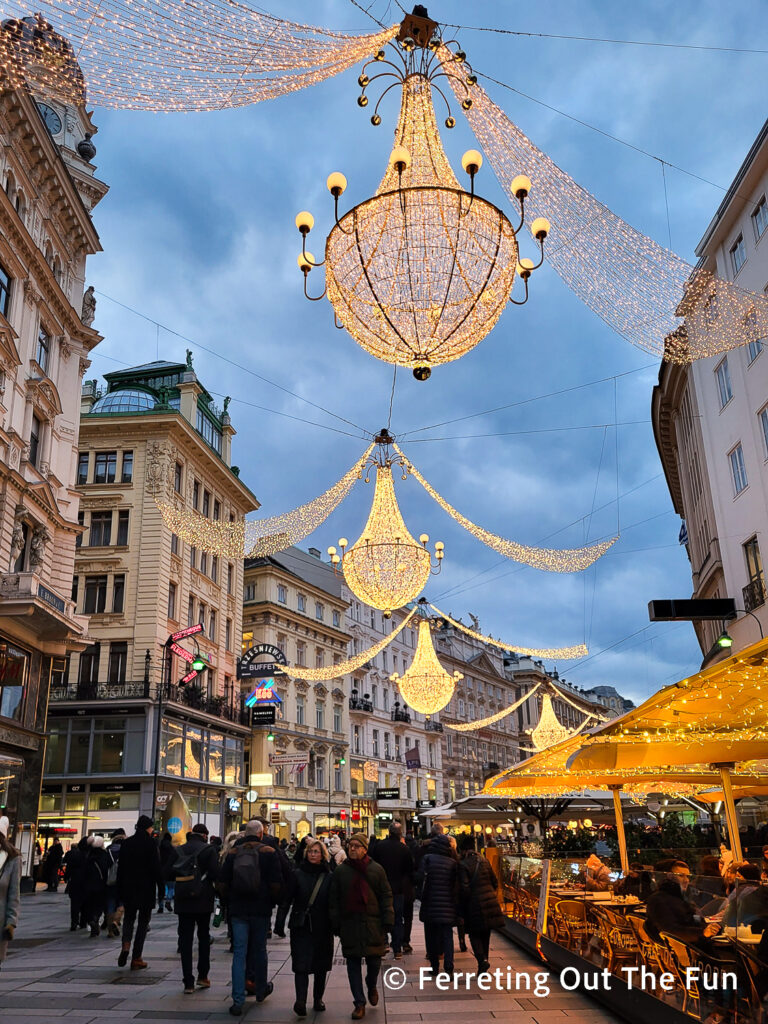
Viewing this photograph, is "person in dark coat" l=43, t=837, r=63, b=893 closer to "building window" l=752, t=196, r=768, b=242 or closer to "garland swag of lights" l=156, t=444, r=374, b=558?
"garland swag of lights" l=156, t=444, r=374, b=558

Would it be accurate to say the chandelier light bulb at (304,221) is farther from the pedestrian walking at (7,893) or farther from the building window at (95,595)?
the building window at (95,595)

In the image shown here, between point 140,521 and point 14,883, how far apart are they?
30506 millimetres

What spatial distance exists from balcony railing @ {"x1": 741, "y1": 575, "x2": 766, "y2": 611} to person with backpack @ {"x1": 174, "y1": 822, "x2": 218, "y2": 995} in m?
19.0

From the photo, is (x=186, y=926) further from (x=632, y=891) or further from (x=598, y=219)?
(x=598, y=219)

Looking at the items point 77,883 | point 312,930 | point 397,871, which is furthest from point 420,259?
point 77,883

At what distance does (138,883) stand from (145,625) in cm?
2531

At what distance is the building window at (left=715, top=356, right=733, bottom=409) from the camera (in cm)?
2648

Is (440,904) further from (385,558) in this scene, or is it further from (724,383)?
(724,383)

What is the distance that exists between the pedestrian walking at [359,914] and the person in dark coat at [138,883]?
3.29 metres

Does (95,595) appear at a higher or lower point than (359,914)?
higher

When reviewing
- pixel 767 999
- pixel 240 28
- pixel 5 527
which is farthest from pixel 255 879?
pixel 5 527

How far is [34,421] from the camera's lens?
24.7 metres

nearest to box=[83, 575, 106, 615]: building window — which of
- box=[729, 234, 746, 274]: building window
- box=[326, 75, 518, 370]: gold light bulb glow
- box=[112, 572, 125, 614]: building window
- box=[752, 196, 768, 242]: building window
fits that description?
box=[112, 572, 125, 614]: building window

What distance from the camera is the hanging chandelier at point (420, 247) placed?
825 centimetres
